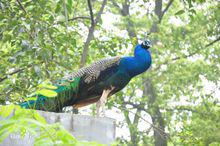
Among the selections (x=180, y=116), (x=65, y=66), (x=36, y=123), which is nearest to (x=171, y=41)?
(x=180, y=116)

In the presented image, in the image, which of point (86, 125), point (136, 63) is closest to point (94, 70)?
point (136, 63)

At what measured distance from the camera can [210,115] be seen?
1133cm

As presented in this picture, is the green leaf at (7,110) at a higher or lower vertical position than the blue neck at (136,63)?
lower

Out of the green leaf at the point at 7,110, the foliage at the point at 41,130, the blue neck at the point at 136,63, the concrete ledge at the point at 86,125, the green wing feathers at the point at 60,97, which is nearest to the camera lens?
the foliage at the point at 41,130

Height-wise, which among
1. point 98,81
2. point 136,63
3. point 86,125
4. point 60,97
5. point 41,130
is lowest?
point 41,130

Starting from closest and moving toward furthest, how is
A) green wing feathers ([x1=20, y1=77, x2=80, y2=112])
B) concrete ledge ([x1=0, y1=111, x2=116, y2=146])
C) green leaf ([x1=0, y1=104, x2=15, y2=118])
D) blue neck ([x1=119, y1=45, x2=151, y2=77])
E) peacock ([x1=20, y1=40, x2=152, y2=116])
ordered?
green leaf ([x1=0, y1=104, x2=15, y2=118]), concrete ledge ([x1=0, y1=111, x2=116, y2=146]), green wing feathers ([x1=20, y1=77, x2=80, y2=112]), peacock ([x1=20, y1=40, x2=152, y2=116]), blue neck ([x1=119, y1=45, x2=151, y2=77])

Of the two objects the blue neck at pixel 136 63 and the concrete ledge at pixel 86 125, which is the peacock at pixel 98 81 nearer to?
the blue neck at pixel 136 63

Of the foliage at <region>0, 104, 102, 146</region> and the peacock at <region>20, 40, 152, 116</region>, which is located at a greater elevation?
the peacock at <region>20, 40, 152, 116</region>

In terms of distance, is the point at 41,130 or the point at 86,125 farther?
the point at 86,125

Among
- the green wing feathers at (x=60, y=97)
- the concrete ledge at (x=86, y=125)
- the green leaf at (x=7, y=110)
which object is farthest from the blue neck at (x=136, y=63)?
the green leaf at (x=7, y=110)

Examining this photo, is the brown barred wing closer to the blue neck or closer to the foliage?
the blue neck

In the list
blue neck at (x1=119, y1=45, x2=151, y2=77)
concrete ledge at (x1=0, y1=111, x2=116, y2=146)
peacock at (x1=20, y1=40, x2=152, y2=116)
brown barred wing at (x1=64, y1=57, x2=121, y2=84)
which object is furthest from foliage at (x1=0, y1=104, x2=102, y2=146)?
blue neck at (x1=119, y1=45, x2=151, y2=77)

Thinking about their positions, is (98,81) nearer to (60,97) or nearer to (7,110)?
(60,97)

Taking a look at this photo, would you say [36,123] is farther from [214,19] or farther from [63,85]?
[214,19]
